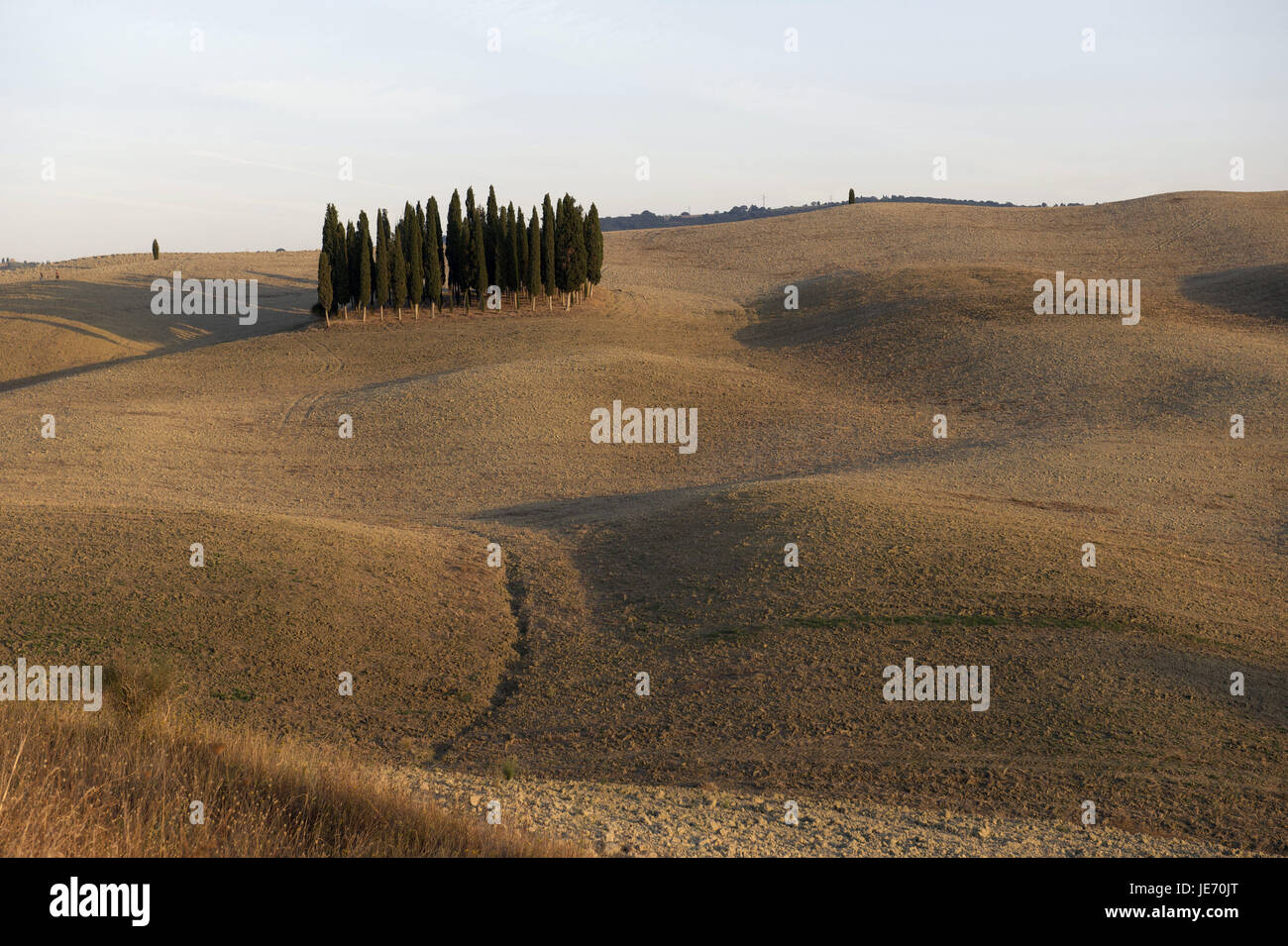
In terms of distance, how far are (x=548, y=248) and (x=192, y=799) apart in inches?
1842

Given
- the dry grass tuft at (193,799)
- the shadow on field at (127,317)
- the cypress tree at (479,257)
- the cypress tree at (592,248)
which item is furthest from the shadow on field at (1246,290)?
the dry grass tuft at (193,799)

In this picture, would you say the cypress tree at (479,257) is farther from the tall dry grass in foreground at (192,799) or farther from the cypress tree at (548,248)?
the tall dry grass in foreground at (192,799)

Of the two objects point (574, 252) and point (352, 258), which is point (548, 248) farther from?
point (352, 258)

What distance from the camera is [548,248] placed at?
51.3 meters

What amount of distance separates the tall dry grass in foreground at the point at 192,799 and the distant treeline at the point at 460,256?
42.6m

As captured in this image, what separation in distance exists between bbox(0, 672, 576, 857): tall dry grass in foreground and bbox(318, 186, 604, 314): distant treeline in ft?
140

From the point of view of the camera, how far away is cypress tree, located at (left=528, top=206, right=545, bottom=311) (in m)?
50.4

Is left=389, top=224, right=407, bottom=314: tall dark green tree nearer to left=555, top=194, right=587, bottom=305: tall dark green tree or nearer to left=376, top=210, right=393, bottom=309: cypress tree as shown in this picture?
left=376, top=210, right=393, bottom=309: cypress tree

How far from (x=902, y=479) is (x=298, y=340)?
32.1 metres

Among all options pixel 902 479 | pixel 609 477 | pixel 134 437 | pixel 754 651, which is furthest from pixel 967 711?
pixel 134 437

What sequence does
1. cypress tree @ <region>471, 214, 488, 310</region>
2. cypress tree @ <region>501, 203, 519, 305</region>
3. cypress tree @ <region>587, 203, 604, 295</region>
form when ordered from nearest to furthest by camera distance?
cypress tree @ <region>471, 214, 488, 310</region>, cypress tree @ <region>501, 203, 519, 305</region>, cypress tree @ <region>587, 203, 604, 295</region>

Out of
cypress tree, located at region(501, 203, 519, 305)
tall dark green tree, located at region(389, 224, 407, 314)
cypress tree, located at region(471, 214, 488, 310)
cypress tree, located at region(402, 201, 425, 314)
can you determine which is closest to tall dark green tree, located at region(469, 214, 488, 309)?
cypress tree, located at region(471, 214, 488, 310)

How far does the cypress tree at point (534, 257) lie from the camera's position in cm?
5041

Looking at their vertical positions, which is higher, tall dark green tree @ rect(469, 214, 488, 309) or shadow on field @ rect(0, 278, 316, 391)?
tall dark green tree @ rect(469, 214, 488, 309)
